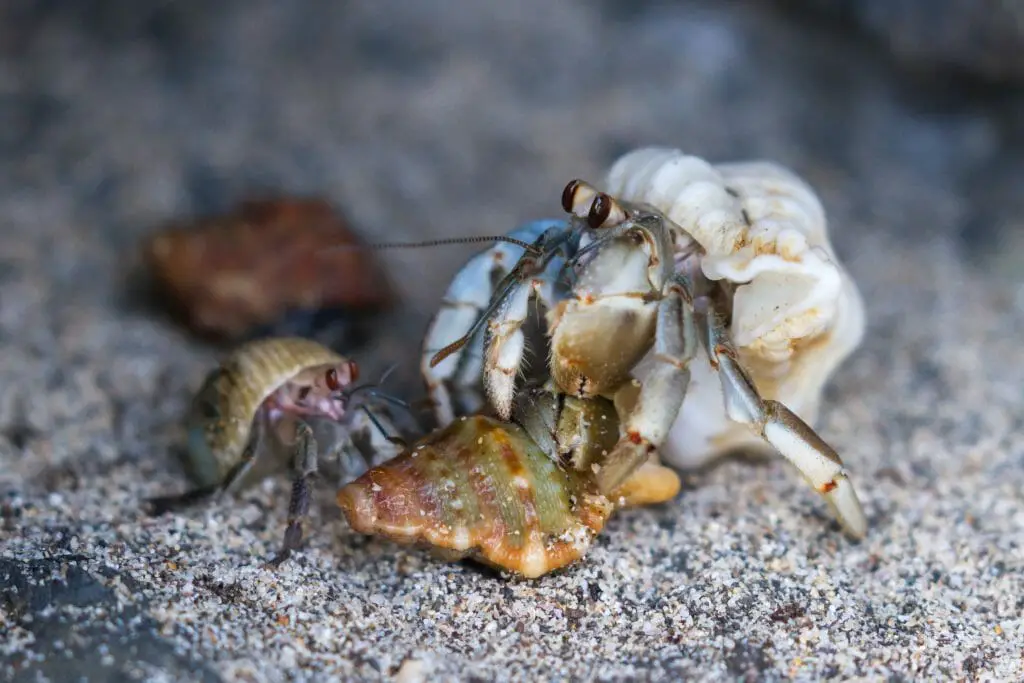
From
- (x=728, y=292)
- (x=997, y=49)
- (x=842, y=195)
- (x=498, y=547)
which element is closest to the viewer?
(x=498, y=547)

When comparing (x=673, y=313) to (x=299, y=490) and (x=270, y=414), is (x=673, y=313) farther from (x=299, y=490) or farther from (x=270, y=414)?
(x=270, y=414)

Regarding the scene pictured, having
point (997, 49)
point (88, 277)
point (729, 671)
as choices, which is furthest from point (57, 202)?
point (997, 49)

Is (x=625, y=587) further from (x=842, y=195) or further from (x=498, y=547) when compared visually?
(x=842, y=195)

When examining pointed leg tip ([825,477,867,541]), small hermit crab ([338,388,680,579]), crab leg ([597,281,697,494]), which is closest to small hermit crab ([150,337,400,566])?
small hermit crab ([338,388,680,579])

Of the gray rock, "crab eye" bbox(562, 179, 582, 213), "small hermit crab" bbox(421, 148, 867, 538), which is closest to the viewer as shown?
"small hermit crab" bbox(421, 148, 867, 538)

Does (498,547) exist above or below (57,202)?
below

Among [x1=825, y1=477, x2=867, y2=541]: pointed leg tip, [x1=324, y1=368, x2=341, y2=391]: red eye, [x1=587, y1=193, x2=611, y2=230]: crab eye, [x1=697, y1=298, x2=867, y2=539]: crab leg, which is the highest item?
[x1=587, y1=193, x2=611, y2=230]: crab eye

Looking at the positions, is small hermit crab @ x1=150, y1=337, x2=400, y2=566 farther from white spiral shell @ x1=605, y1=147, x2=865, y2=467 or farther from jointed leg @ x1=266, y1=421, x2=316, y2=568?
white spiral shell @ x1=605, y1=147, x2=865, y2=467

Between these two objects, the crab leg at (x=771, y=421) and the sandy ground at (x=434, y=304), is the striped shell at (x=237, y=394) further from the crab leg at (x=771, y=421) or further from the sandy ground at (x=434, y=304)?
the crab leg at (x=771, y=421)
